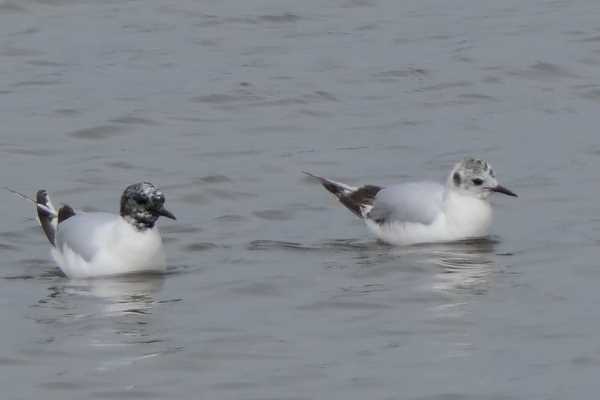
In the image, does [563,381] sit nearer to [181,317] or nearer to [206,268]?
[181,317]

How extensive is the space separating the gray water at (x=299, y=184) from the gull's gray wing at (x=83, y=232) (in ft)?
0.94

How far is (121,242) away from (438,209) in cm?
277

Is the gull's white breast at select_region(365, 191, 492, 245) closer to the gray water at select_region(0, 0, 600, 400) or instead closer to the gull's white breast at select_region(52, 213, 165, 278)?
the gray water at select_region(0, 0, 600, 400)

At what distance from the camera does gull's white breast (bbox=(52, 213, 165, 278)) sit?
547 inches

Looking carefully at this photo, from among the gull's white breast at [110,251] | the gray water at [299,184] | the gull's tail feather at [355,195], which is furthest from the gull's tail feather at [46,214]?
the gull's tail feather at [355,195]

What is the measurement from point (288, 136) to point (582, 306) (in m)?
7.12

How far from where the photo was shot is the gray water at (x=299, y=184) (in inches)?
433

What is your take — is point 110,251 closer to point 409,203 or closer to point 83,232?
point 83,232

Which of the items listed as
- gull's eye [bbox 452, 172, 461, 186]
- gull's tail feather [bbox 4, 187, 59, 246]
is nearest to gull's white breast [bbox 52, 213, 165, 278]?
gull's tail feather [bbox 4, 187, 59, 246]

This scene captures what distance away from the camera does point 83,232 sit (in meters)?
14.1

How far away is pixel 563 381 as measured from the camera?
10438 millimetres

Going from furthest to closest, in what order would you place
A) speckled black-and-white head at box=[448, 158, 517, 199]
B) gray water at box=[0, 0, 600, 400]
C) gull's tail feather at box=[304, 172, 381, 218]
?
gull's tail feather at box=[304, 172, 381, 218] < speckled black-and-white head at box=[448, 158, 517, 199] < gray water at box=[0, 0, 600, 400]

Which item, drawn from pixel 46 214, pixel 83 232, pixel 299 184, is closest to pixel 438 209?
pixel 299 184

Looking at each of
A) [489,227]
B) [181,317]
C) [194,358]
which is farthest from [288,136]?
[194,358]
